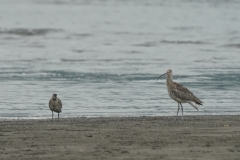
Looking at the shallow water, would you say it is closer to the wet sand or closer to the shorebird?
the shorebird

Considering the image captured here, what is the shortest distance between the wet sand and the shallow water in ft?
8.26

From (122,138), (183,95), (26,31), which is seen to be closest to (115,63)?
(183,95)

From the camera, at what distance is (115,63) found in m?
31.0

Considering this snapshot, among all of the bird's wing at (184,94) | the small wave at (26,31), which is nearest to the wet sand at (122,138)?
the bird's wing at (184,94)

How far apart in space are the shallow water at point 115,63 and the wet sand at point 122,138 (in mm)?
2516

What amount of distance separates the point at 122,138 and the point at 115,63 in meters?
18.8

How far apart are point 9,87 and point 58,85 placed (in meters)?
1.61

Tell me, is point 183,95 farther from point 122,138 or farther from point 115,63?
point 115,63

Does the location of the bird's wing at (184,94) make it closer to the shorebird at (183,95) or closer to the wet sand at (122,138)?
the shorebird at (183,95)

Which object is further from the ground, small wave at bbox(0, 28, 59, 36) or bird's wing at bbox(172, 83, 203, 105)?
small wave at bbox(0, 28, 59, 36)

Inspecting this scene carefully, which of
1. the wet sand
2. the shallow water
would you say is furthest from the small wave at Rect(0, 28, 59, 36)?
the wet sand

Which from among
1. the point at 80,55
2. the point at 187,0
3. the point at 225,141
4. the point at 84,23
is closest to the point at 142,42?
the point at 80,55

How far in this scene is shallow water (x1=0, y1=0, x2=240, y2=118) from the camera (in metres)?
19.0

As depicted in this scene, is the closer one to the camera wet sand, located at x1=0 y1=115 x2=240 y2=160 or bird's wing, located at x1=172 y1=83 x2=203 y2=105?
wet sand, located at x1=0 y1=115 x2=240 y2=160
